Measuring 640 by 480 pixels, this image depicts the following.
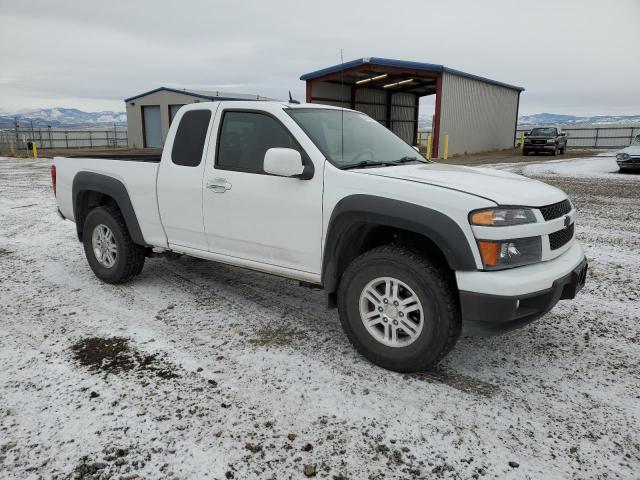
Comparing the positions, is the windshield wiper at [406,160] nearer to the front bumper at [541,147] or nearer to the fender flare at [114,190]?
the fender flare at [114,190]

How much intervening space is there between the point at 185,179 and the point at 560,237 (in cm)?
310

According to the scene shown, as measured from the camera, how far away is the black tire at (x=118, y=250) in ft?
17.0

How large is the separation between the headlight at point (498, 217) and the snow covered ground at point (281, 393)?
1099 millimetres

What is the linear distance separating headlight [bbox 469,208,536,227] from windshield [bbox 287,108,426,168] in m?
1.11

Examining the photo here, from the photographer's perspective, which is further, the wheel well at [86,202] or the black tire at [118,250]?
the wheel well at [86,202]

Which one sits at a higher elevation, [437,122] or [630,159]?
[437,122]

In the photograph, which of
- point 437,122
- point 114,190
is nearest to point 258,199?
point 114,190

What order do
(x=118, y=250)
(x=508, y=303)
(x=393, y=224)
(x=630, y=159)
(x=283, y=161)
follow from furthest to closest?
1. (x=630, y=159)
2. (x=118, y=250)
3. (x=283, y=161)
4. (x=393, y=224)
5. (x=508, y=303)

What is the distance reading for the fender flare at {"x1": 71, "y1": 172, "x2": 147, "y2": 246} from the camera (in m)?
5.03

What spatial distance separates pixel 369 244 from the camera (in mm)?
3836

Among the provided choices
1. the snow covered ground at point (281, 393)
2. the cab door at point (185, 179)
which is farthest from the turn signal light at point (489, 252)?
the cab door at point (185, 179)

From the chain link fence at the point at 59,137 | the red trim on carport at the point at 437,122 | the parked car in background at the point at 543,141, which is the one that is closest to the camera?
the red trim on carport at the point at 437,122

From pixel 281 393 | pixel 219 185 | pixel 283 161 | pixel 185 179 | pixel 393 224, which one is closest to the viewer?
pixel 281 393

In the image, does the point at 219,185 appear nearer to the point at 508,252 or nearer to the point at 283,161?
the point at 283,161
